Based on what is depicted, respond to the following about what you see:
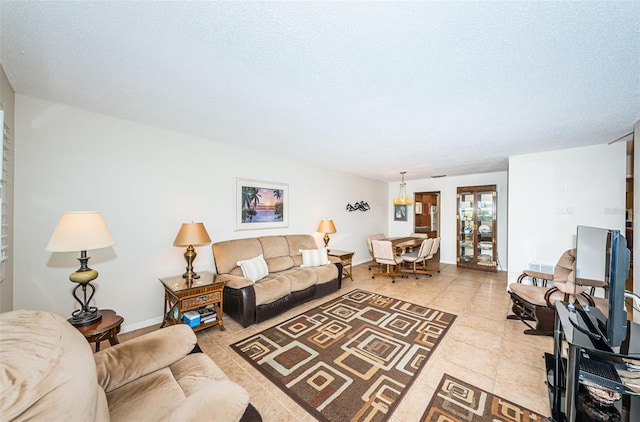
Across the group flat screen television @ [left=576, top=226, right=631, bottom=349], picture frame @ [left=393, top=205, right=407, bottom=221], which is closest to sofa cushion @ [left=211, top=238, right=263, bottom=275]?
flat screen television @ [left=576, top=226, right=631, bottom=349]

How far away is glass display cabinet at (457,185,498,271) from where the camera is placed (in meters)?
5.71

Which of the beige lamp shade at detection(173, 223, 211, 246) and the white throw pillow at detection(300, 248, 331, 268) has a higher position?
the beige lamp shade at detection(173, 223, 211, 246)

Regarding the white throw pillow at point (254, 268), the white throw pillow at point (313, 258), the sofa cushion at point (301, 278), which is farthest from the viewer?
the white throw pillow at point (313, 258)

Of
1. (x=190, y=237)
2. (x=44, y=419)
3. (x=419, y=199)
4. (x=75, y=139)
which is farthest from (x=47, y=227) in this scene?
(x=419, y=199)

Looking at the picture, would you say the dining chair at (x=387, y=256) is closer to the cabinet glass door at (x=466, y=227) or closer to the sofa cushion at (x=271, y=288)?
the cabinet glass door at (x=466, y=227)

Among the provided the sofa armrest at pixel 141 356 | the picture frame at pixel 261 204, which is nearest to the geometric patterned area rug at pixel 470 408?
the sofa armrest at pixel 141 356

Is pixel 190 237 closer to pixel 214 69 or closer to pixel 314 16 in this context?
pixel 214 69

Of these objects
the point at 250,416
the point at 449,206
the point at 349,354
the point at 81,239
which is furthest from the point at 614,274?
the point at 449,206

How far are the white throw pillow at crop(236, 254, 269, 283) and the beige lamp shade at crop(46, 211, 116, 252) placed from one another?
1.67 m

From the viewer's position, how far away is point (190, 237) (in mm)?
2801

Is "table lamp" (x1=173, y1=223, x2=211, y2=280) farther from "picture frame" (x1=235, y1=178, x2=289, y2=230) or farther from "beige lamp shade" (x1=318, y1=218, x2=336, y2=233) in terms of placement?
"beige lamp shade" (x1=318, y1=218, x2=336, y2=233)

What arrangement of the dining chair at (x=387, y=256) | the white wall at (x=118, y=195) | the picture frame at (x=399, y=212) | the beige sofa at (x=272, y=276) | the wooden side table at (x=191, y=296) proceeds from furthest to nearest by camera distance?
the picture frame at (x=399, y=212)
the dining chair at (x=387, y=256)
the beige sofa at (x=272, y=276)
the wooden side table at (x=191, y=296)
the white wall at (x=118, y=195)

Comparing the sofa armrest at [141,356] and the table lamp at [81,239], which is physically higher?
the table lamp at [81,239]

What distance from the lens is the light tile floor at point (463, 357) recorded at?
175 centimetres
